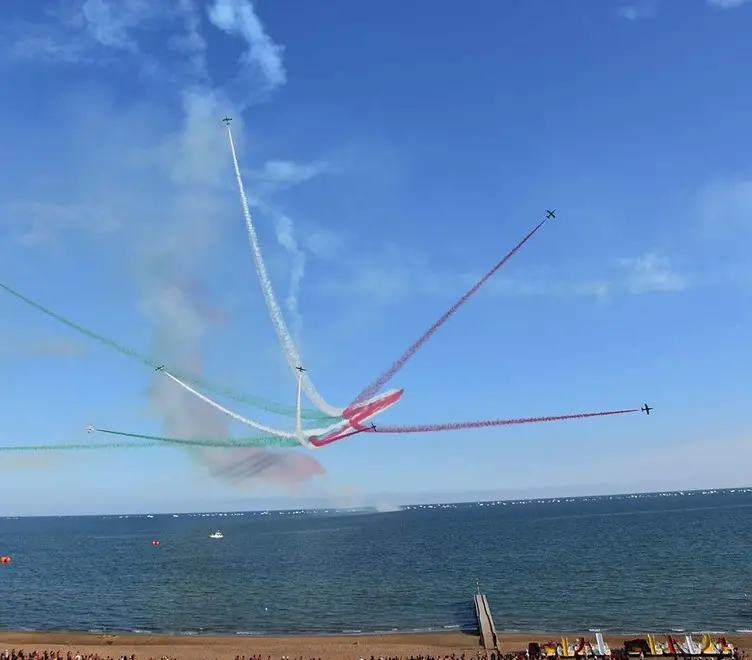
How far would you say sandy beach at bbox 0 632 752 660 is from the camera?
49688mm

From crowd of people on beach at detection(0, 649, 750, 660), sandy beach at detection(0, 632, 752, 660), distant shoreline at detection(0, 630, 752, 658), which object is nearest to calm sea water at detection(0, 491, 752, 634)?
distant shoreline at detection(0, 630, 752, 658)

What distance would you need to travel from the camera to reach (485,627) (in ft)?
180

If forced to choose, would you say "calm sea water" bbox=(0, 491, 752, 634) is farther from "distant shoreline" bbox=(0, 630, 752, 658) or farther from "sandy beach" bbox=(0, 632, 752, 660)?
"sandy beach" bbox=(0, 632, 752, 660)

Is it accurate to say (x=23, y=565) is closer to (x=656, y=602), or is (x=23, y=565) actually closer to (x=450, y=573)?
(x=450, y=573)

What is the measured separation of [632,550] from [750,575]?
41531mm

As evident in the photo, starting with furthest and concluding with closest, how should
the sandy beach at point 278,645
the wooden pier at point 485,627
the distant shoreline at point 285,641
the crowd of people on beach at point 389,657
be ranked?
the distant shoreline at point 285,641
the wooden pier at point 485,627
the sandy beach at point 278,645
the crowd of people on beach at point 389,657

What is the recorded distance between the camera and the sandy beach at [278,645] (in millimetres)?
49688

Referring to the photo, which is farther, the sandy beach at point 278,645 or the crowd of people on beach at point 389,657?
the sandy beach at point 278,645

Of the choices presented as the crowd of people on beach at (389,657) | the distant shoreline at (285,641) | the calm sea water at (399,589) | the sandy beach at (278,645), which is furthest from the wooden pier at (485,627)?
the crowd of people on beach at (389,657)

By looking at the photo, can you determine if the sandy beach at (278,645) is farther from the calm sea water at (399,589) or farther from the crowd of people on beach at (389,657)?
the calm sea water at (399,589)

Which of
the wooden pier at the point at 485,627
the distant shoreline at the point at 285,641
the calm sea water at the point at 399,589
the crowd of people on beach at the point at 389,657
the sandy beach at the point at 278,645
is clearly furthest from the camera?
the calm sea water at the point at 399,589

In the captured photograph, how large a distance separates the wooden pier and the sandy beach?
758mm

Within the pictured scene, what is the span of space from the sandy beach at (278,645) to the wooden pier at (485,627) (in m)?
0.76

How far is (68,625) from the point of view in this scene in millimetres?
68438
